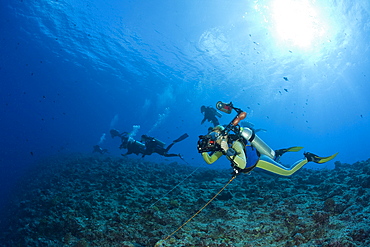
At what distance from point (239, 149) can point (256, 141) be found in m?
1.19

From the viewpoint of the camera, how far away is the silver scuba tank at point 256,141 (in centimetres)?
444

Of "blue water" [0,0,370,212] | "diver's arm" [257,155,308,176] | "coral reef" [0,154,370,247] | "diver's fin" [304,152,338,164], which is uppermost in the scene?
"blue water" [0,0,370,212]

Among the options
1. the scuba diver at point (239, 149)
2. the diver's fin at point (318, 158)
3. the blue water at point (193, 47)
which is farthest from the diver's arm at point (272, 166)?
the blue water at point (193, 47)

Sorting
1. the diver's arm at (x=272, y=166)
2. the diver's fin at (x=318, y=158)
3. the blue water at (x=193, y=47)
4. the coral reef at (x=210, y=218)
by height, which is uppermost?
the blue water at (x=193, y=47)

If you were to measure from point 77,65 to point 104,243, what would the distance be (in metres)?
47.2

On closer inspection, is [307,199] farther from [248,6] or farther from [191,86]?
[191,86]

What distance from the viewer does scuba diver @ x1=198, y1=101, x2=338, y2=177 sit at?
3.70 metres

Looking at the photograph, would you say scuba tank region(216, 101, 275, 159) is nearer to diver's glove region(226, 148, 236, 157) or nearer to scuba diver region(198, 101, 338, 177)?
scuba diver region(198, 101, 338, 177)

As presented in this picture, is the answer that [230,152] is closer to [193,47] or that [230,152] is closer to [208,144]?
[208,144]

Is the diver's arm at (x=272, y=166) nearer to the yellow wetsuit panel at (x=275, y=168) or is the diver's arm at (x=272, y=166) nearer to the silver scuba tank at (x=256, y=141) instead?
the yellow wetsuit panel at (x=275, y=168)

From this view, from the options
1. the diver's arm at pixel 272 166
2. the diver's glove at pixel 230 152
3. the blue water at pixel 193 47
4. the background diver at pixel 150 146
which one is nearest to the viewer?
the diver's glove at pixel 230 152

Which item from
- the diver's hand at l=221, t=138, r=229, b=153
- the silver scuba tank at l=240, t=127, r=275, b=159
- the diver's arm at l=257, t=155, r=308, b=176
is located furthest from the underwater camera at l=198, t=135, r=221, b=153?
the diver's arm at l=257, t=155, r=308, b=176

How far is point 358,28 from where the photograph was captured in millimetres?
23172

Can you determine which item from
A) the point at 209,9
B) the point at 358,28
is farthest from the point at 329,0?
the point at 209,9
